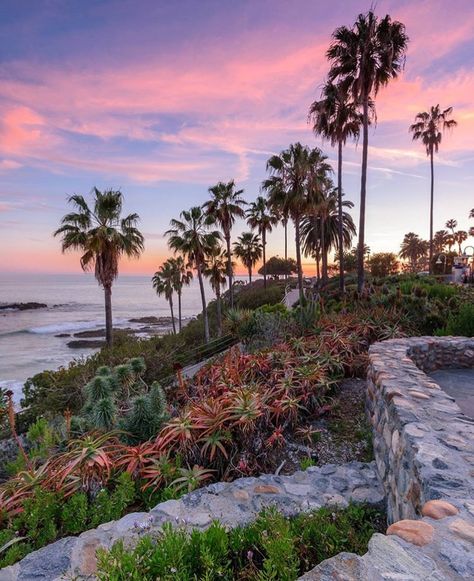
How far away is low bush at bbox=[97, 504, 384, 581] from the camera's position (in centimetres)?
173

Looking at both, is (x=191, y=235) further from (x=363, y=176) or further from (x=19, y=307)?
(x=19, y=307)

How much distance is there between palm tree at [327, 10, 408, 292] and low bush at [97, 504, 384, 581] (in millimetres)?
13881

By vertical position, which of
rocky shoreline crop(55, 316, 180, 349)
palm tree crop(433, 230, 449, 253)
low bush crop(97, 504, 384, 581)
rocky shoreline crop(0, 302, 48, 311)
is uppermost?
palm tree crop(433, 230, 449, 253)

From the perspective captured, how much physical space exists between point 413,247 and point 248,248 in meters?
44.3

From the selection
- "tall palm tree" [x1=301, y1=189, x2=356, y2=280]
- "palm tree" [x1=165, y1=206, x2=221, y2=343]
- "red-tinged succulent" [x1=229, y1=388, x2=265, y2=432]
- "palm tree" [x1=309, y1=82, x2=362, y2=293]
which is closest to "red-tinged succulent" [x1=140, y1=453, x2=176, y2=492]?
"red-tinged succulent" [x1=229, y1=388, x2=265, y2=432]

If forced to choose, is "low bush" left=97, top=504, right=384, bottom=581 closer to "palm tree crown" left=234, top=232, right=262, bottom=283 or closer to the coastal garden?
the coastal garden

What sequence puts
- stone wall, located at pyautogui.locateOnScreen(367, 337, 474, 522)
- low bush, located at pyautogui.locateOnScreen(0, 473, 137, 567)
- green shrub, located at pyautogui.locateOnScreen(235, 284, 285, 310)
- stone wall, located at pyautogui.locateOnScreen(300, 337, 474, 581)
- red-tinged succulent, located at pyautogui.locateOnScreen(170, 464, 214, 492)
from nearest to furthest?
stone wall, located at pyautogui.locateOnScreen(300, 337, 474, 581)
stone wall, located at pyautogui.locateOnScreen(367, 337, 474, 522)
low bush, located at pyautogui.locateOnScreen(0, 473, 137, 567)
red-tinged succulent, located at pyautogui.locateOnScreen(170, 464, 214, 492)
green shrub, located at pyautogui.locateOnScreen(235, 284, 285, 310)

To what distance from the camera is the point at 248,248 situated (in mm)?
42406

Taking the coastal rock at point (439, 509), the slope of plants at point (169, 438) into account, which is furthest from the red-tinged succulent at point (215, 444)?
the coastal rock at point (439, 509)

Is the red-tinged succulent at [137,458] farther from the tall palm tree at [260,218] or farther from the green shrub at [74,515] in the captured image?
the tall palm tree at [260,218]

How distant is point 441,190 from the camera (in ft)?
125

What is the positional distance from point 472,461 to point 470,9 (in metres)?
9.86

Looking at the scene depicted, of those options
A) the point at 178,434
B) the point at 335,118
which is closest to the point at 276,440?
the point at 178,434

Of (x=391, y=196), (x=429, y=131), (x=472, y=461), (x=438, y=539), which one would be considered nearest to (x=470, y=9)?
(x=472, y=461)
